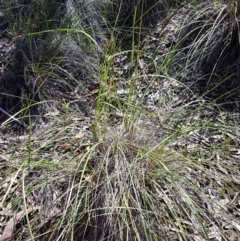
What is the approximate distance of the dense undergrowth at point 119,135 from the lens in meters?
2.12

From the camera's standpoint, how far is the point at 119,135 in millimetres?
2338

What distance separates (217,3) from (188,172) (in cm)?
160

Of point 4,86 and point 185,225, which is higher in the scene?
point 4,86

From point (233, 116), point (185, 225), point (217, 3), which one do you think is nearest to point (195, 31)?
point (217, 3)

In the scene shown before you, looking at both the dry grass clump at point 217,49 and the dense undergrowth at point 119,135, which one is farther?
the dry grass clump at point 217,49

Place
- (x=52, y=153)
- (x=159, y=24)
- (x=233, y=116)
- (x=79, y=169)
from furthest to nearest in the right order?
(x=159, y=24) → (x=233, y=116) → (x=52, y=153) → (x=79, y=169)

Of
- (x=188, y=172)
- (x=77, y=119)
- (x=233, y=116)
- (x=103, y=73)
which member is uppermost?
(x=103, y=73)

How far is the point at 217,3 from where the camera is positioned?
3395mm

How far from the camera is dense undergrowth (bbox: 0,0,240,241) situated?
212 cm

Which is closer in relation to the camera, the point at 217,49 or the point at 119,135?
the point at 119,135

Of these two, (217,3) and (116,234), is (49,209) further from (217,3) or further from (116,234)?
(217,3)

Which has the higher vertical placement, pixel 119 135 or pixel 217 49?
pixel 119 135

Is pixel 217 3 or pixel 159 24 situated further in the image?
pixel 159 24

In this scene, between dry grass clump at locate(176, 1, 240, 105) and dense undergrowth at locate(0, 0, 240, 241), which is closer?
dense undergrowth at locate(0, 0, 240, 241)
